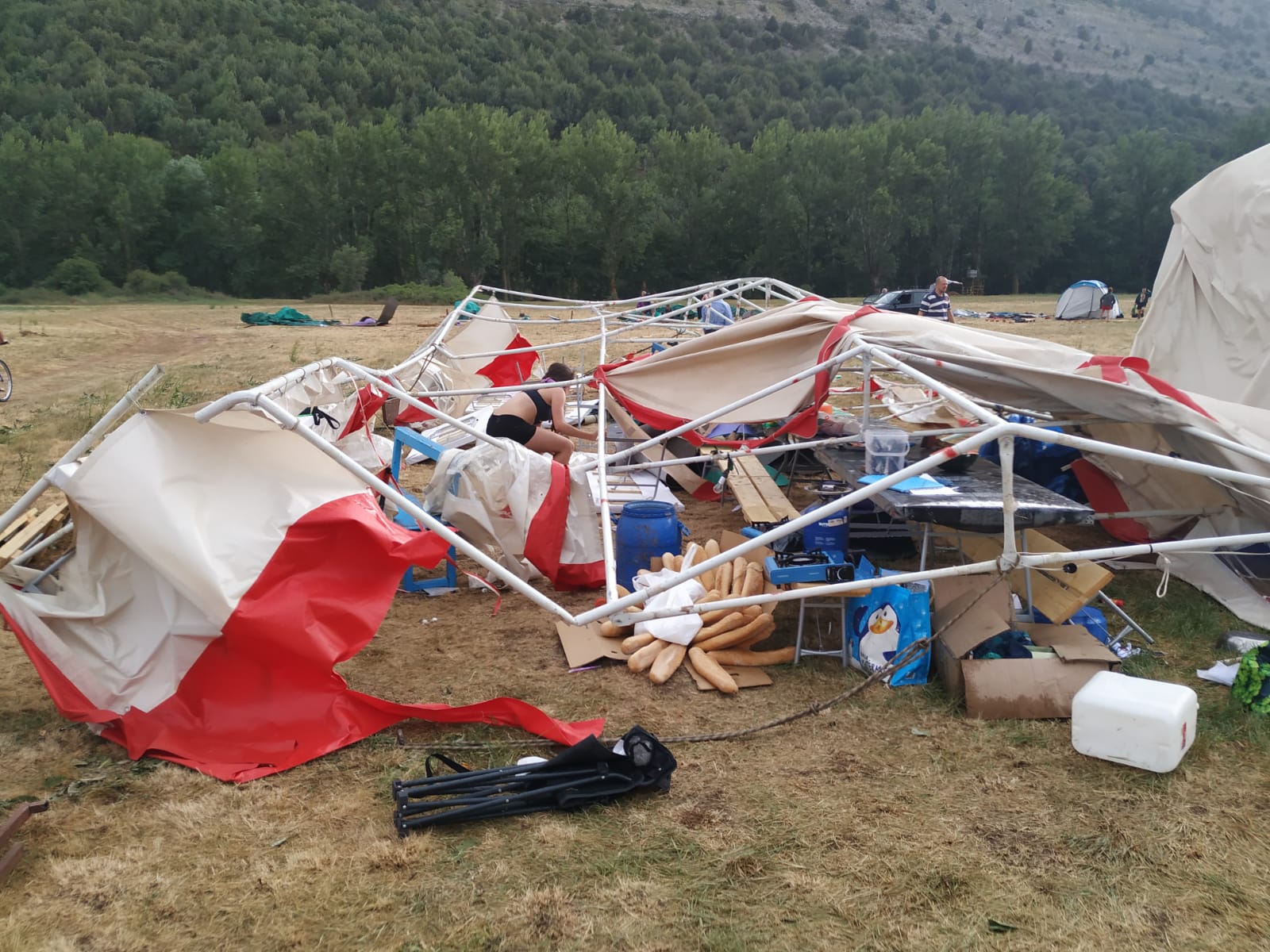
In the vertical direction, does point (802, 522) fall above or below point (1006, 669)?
above

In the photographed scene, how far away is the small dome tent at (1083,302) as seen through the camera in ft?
101

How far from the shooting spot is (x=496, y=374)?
1109cm

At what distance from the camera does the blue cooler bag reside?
4.41 meters

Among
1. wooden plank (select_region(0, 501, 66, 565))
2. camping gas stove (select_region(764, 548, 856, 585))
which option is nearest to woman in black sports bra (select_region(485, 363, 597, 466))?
camping gas stove (select_region(764, 548, 856, 585))

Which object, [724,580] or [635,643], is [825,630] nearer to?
[724,580]

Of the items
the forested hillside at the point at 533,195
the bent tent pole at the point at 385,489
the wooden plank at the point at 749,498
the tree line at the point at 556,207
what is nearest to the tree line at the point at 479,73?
the forested hillside at the point at 533,195

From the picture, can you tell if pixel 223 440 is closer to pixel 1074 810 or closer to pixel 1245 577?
pixel 1074 810

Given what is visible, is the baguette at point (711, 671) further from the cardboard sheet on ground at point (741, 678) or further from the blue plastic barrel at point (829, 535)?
the blue plastic barrel at point (829, 535)

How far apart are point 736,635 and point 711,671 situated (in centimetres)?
31

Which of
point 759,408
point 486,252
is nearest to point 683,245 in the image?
point 486,252

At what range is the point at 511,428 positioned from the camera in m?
7.24

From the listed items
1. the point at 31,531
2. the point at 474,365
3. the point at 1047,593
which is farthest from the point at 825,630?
the point at 474,365

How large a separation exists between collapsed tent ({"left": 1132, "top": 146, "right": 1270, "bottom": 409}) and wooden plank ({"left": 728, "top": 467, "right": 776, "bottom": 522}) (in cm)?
390

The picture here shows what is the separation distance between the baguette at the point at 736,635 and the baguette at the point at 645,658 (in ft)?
0.72
